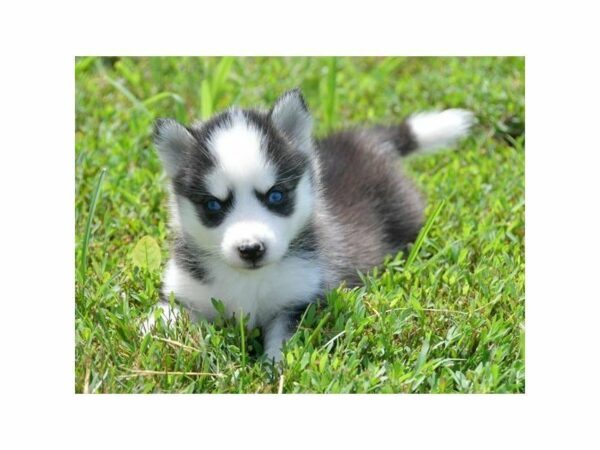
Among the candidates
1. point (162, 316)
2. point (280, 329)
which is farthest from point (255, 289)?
point (162, 316)

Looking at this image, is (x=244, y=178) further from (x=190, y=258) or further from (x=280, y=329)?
(x=280, y=329)

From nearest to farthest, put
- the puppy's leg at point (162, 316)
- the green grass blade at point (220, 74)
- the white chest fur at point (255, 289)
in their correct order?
the puppy's leg at point (162, 316) → the white chest fur at point (255, 289) → the green grass blade at point (220, 74)

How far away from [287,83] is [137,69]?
1077mm

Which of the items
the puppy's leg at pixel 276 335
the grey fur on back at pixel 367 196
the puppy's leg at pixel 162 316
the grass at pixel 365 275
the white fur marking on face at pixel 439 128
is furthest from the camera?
the white fur marking on face at pixel 439 128

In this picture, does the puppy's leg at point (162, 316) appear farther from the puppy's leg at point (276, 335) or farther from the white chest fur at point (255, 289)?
the puppy's leg at point (276, 335)

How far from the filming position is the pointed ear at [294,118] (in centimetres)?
419

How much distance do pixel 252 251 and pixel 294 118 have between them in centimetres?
78

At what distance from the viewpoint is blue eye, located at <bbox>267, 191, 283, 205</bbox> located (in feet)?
13.0

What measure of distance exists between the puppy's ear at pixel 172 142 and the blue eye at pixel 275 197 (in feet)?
1.49

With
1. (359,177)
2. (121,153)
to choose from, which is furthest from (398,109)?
(121,153)

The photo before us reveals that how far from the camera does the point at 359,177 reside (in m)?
5.14

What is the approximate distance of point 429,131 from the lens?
548 cm

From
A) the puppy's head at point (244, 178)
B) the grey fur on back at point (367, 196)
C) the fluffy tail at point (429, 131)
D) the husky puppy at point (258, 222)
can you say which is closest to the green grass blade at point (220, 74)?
the grey fur on back at point (367, 196)
